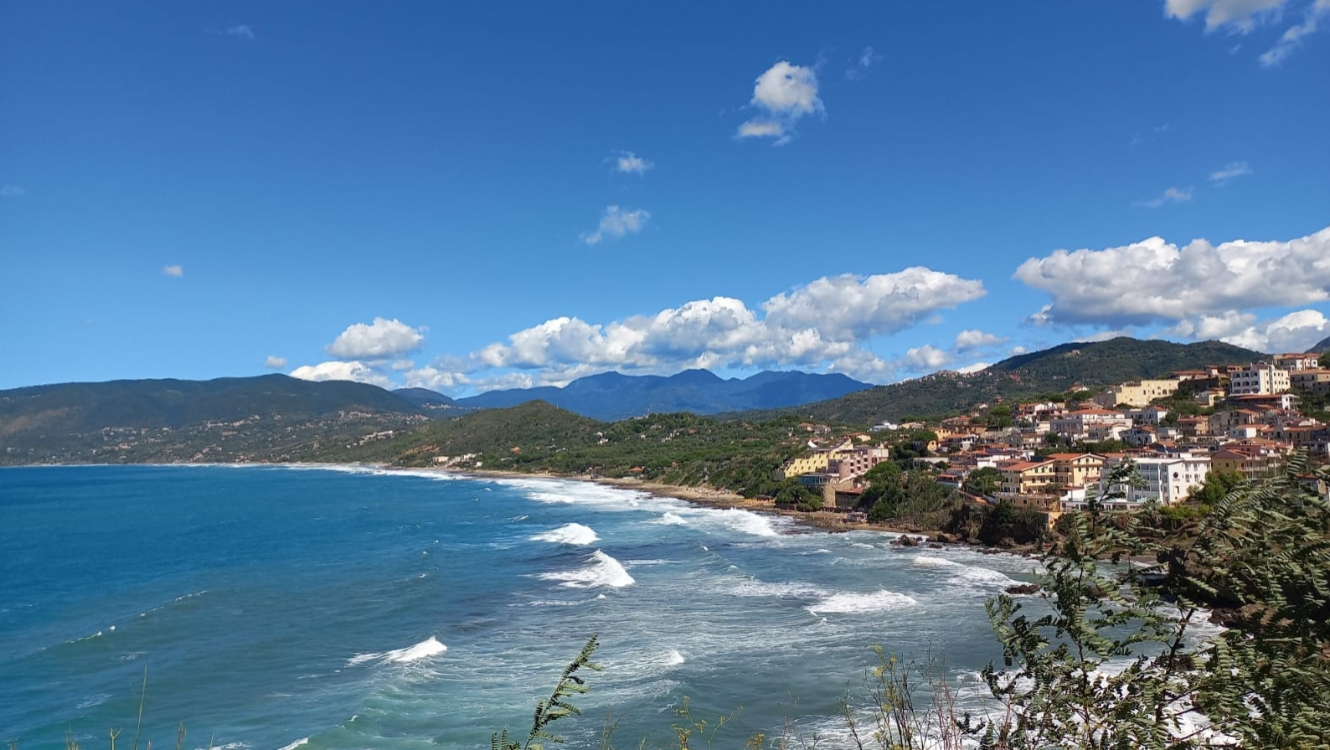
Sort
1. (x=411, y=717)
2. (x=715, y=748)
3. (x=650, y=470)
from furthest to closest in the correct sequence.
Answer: (x=650, y=470) < (x=411, y=717) < (x=715, y=748)

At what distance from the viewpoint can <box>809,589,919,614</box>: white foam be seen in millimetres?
34375

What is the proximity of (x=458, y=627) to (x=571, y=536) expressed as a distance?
27472 millimetres

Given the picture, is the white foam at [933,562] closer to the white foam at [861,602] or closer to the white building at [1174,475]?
the white foam at [861,602]

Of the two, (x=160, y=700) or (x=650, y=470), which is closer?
(x=160, y=700)

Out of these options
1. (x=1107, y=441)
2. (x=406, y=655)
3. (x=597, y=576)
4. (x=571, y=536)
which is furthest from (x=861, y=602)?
(x=1107, y=441)

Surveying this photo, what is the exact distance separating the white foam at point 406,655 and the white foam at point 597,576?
11.6 meters

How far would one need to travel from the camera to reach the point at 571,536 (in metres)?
60.7

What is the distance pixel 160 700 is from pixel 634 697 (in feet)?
49.4

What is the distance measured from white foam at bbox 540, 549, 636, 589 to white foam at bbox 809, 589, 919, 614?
424 inches

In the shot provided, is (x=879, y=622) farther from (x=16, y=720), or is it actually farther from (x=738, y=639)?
(x=16, y=720)

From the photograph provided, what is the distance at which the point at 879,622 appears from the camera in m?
31.8

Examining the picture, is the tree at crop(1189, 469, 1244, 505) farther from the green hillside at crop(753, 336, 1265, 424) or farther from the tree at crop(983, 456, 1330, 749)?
the green hillside at crop(753, 336, 1265, 424)

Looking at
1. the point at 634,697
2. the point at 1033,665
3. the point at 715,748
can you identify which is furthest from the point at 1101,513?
the point at 634,697

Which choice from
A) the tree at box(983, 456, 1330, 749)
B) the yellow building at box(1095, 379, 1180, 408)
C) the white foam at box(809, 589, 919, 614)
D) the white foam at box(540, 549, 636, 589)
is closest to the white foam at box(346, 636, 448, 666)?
the white foam at box(540, 549, 636, 589)
